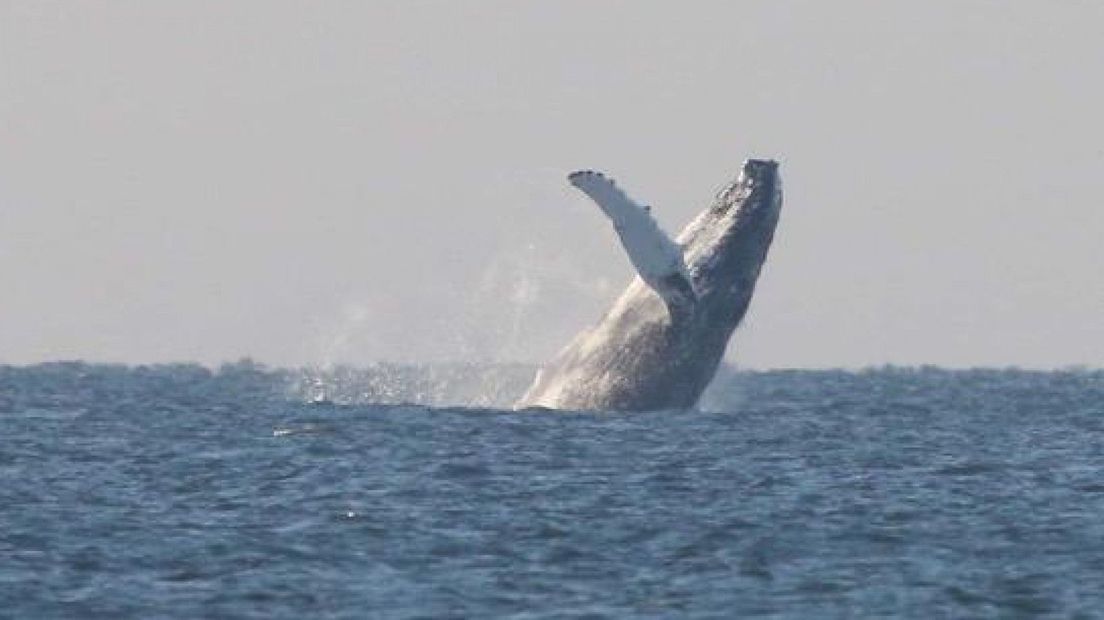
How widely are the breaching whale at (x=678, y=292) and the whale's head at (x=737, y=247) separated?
0.01m

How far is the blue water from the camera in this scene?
20844 millimetres

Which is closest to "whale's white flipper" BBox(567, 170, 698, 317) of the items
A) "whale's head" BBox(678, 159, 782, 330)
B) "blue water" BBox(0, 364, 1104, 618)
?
"whale's head" BBox(678, 159, 782, 330)

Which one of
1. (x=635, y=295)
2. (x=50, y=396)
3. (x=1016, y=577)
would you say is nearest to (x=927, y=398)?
(x=50, y=396)

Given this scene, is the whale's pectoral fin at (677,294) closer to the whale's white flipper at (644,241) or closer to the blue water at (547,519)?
the whale's white flipper at (644,241)

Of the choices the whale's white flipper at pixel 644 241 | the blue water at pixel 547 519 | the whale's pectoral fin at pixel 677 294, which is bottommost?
the blue water at pixel 547 519

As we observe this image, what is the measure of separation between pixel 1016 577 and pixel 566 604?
14.3 ft

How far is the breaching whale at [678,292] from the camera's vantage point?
33.2 metres

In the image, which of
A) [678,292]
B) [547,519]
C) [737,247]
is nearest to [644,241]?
[678,292]

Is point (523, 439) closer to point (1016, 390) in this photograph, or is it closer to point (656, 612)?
point (656, 612)

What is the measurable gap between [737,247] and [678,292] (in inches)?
48.4

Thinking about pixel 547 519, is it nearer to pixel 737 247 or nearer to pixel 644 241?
pixel 644 241

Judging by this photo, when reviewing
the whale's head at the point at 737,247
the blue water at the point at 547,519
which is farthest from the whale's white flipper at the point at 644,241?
the blue water at the point at 547,519

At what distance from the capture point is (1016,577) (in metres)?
22.2

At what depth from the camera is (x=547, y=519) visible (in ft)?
85.0
